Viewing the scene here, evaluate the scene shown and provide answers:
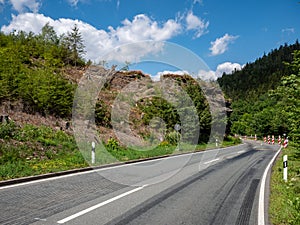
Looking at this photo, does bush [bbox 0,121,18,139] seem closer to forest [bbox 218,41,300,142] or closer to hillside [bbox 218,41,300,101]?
forest [bbox 218,41,300,142]

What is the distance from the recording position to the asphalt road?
5.20m

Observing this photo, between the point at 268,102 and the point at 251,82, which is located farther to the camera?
the point at 251,82

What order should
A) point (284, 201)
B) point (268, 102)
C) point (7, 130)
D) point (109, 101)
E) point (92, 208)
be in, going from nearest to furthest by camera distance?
point (92, 208) → point (284, 201) → point (7, 130) → point (109, 101) → point (268, 102)

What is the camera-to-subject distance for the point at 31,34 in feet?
104

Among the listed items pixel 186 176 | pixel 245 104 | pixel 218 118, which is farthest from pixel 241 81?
pixel 186 176

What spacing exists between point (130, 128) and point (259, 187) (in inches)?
560

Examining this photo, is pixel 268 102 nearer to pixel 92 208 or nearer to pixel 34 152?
pixel 34 152

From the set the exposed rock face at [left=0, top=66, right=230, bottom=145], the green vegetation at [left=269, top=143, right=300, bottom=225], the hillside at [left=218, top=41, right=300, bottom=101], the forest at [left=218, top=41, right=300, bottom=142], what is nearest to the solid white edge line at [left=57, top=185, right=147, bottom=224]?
the green vegetation at [left=269, top=143, right=300, bottom=225]

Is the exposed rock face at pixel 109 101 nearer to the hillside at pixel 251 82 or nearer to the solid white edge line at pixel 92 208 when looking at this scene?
the solid white edge line at pixel 92 208

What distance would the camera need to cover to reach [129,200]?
655 cm

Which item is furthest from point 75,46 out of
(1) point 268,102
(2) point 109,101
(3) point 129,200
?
(1) point 268,102

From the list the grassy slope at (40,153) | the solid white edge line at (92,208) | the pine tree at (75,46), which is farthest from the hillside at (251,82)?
the solid white edge line at (92,208)

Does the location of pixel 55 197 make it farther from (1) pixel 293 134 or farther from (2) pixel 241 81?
(2) pixel 241 81

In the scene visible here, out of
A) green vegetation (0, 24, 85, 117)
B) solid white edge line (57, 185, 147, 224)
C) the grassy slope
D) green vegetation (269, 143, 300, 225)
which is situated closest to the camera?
solid white edge line (57, 185, 147, 224)
